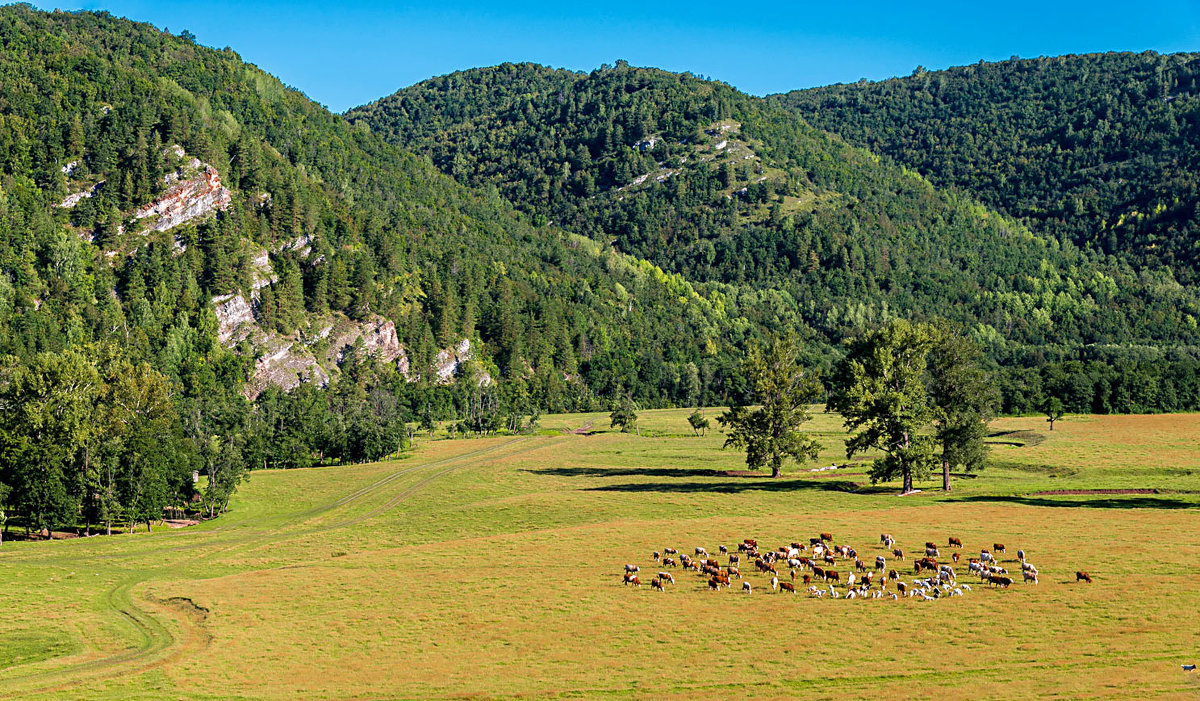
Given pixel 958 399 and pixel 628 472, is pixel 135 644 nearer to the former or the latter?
pixel 958 399

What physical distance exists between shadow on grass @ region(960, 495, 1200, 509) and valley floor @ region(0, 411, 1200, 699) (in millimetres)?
408

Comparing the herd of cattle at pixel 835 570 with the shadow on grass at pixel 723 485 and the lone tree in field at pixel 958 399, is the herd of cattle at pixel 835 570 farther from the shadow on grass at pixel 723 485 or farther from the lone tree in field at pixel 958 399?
the shadow on grass at pixel 723 485

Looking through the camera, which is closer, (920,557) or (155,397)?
(920,557)

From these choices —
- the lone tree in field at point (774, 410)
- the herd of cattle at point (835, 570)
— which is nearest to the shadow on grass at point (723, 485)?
the lone tree in field at point (774, 410)

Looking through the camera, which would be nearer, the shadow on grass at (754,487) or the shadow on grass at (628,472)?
the shadow on grass at (754,487)

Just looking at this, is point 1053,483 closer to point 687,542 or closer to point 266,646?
point 687,542

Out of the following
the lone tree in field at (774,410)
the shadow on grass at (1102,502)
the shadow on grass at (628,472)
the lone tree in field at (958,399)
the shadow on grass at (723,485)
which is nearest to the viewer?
the shadow on grass at (1102,502)

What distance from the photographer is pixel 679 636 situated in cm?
5316

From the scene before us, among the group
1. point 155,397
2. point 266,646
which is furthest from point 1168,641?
point 155,397

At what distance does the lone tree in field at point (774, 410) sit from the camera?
12362 centimetres

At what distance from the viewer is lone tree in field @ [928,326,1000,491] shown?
356ft

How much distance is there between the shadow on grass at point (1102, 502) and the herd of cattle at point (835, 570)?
3017cm

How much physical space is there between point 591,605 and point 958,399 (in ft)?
214

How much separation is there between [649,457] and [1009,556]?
97.1 m
